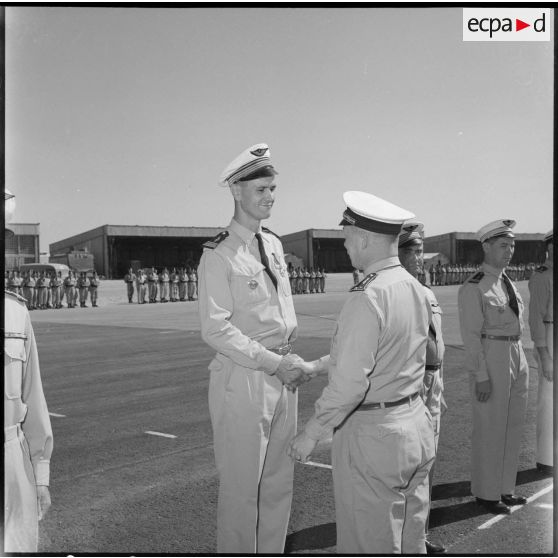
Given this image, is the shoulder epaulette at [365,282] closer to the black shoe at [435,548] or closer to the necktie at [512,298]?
the black shoe at [435,548]

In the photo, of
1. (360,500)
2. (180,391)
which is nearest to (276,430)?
(360,500)

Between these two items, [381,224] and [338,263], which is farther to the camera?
[338,263]

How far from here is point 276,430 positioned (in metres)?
3.13

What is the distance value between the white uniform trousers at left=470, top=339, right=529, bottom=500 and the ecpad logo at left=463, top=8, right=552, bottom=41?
6.21 feet

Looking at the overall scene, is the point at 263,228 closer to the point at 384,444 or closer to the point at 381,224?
the point at 381,224

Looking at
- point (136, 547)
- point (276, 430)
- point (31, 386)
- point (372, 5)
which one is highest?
point (372, 5)

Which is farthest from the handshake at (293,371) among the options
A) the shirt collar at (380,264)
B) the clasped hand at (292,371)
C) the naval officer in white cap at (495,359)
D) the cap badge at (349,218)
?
the naval officer in white cap at (495,359)

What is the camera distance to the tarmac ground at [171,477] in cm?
347

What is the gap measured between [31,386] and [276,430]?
123 centimetres

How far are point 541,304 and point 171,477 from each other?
2.93 meters

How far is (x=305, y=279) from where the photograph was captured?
1217 inches

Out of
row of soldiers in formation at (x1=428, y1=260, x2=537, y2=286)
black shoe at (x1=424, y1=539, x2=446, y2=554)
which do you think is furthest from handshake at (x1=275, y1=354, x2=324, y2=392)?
row of soldiers in formation at (x1=428, y1=260, x2=537, y2=286)

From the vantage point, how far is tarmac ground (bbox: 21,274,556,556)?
11.4 feet

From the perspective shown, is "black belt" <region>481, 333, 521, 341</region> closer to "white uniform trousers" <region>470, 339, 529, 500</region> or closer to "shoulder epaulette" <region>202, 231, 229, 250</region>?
"white uniform trousers" <region>470, 339, 529, 500</region>
